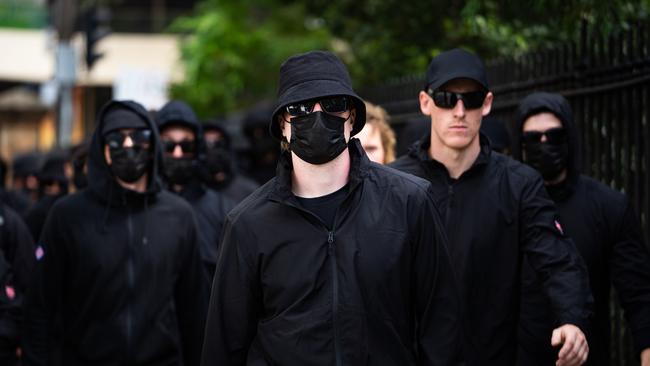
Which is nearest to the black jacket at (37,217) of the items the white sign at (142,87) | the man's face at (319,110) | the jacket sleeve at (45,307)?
the jacket sleeve at (45,307)

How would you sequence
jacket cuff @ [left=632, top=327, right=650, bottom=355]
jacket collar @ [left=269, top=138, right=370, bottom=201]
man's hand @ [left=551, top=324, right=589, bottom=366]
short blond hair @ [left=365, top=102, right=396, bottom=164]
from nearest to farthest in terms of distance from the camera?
jacket collar @ [left=269, top=138, right=370, bottom=201] → man's hand @ [left=551, top=324, right=589, bottom=366] → jacket cuff @ [left=632, top=327, right=650, bottom=355] → short blond hair @ [left=365, top=102, right=396, bottom=164]

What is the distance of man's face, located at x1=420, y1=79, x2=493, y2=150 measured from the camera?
6367 millimetres

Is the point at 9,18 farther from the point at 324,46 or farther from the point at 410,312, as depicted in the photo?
the point at 410,312

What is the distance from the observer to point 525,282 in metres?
6.69

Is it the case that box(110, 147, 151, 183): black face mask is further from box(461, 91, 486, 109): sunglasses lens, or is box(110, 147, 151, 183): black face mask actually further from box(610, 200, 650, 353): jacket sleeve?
box(610, 200, 650, 353): jacket sleeve

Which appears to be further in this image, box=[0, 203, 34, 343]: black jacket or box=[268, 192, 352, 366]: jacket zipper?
box=[0, 203, 34, 343]: black jacket

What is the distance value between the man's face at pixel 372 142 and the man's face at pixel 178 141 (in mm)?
2281

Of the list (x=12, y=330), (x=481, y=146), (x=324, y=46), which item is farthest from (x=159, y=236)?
(x=324, y=46)

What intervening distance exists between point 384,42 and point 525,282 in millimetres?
7544

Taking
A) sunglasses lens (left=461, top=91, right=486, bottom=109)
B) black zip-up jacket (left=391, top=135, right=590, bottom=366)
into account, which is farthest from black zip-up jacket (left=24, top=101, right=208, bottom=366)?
sunglasses lens (left=461, top=91, right=486, bottom=109)

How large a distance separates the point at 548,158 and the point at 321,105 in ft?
8.56

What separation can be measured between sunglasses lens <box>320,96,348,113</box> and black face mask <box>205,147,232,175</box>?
228 inches

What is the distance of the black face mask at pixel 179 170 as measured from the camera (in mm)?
9305

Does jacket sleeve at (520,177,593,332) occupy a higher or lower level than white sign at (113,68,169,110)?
lower
